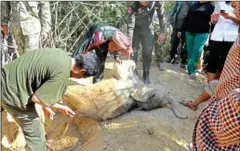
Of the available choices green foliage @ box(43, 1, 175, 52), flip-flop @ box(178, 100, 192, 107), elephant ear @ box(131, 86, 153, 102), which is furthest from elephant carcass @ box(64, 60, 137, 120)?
green foliage @ box(43, 1, 175, 52)

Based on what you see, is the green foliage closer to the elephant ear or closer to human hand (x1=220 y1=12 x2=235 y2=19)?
the elephant ear

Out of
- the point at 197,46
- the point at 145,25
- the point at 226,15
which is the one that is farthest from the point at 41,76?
the point at 197,46

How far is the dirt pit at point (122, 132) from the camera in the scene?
123 inches

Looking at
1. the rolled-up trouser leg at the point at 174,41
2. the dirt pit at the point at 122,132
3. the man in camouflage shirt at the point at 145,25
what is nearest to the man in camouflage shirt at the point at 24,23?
the dirt pit at the point at 122,132

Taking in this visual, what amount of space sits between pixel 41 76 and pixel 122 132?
44.8 inches

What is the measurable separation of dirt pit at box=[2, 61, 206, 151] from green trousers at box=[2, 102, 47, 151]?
0.52 meters

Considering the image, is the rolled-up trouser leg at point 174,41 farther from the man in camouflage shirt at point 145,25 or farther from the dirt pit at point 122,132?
the dirt pit at point 122,132

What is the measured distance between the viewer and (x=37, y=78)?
2508mm

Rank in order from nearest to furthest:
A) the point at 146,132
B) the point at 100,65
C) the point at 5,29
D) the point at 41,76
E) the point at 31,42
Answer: the point at 41,76 < the point at 146,132 < the point at 100,65 < the point at 31,42 < the point at 5,29

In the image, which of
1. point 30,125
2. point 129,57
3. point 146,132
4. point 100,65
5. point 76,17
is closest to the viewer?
point 30,125

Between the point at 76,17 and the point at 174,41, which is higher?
the point at 76,17

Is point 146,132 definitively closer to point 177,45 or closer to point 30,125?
point 30,125

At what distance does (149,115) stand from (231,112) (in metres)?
2.17

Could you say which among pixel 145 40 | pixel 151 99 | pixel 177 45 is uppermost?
pixel 145 40
